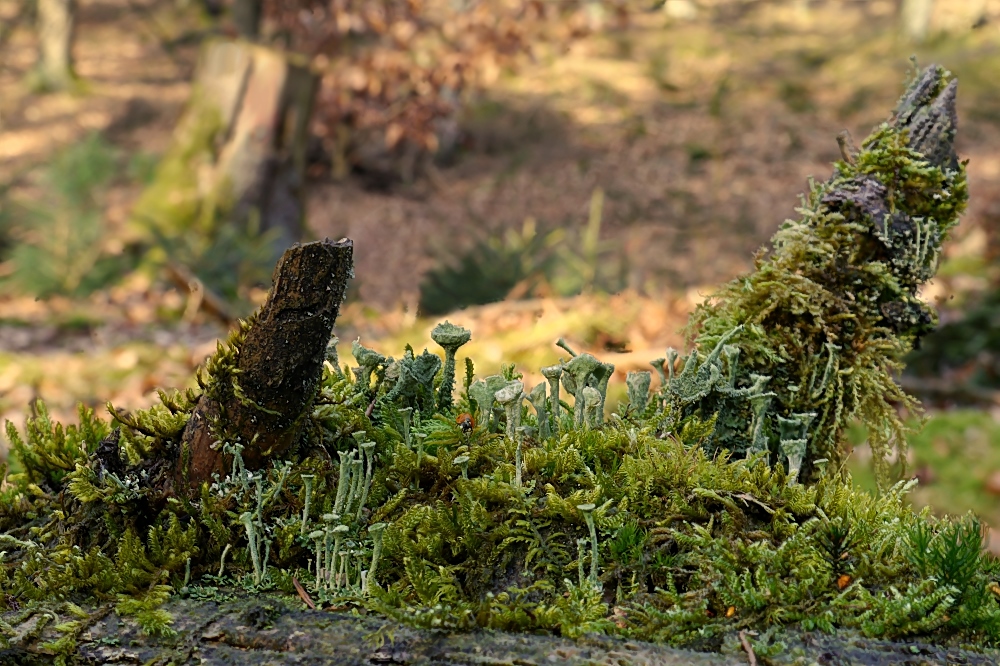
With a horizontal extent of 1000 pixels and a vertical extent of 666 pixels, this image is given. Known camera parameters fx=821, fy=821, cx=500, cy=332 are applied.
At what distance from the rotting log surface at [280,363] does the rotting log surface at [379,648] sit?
0.39 meters

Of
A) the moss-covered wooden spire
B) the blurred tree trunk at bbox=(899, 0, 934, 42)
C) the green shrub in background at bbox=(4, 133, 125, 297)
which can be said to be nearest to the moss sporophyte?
the moss-covered wooden spire

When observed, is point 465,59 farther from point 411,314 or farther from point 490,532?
point 490,532

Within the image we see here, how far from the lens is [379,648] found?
4.99ft

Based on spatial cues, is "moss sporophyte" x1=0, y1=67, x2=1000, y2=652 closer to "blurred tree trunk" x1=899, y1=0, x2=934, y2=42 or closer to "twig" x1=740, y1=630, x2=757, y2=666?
"twig" x1=740, y1=630, x2=757, y2=666

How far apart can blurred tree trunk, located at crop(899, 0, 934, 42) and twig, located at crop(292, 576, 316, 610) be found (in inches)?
800

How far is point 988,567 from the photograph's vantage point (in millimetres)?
1711

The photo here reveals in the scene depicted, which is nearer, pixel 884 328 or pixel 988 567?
pixel 988 567

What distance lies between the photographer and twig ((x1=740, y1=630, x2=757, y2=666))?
1.52 metres

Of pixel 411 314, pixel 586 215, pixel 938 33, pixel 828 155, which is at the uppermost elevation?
pixel 938 33

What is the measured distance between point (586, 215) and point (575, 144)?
2539mm

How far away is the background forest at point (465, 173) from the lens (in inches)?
231

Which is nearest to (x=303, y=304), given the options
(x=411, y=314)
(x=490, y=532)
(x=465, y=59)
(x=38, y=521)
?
(x=490, y=532)

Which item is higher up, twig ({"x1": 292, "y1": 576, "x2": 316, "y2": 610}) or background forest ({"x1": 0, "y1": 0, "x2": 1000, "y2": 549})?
background forest ({"x1": 0, "y1": 0, "x2": 1000, "y2": 549})

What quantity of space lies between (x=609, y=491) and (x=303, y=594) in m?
0.69
